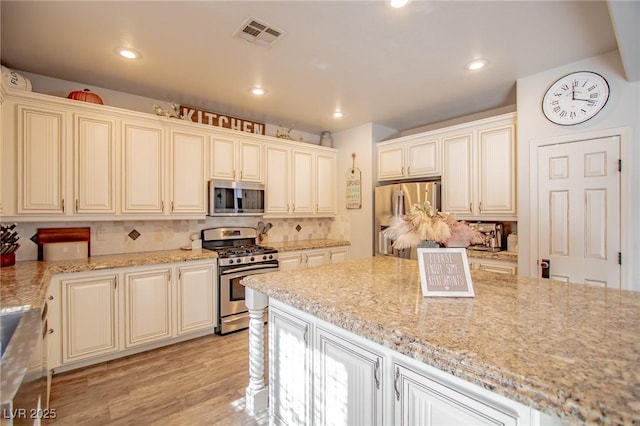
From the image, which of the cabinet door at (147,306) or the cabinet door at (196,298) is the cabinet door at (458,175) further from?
the cabinet door at (147,306)

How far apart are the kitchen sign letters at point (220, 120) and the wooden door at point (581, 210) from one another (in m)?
3.16

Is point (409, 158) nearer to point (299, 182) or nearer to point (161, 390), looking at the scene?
point (299, 182)

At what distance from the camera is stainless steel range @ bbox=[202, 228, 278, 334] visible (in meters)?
3.21

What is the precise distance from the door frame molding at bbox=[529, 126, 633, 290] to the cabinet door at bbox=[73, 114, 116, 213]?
386cm

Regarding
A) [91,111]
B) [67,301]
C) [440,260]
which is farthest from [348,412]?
[91,111]

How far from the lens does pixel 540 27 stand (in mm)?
2020

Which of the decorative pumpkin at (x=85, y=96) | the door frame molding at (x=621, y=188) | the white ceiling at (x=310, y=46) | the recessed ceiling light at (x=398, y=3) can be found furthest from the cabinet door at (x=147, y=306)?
the door frame molding at (x=621, y=188)

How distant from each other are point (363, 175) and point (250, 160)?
162 centimetres

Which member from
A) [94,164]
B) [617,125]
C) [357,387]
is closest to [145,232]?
[94,164]

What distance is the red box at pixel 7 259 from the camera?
7.53 feet

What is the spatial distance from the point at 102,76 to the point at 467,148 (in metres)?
3.70

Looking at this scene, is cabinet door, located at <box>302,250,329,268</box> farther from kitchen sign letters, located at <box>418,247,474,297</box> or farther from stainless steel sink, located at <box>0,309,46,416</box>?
stainless steel sink, located at <box>0,309,46,416</box>

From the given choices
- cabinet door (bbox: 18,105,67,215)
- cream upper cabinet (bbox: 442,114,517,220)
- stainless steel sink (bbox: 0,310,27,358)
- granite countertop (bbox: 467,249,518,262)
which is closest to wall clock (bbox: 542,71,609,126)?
cream upper cabinet (bbox: 442,114,517,220)

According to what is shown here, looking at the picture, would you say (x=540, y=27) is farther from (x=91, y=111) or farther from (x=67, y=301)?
(x=67, y=301)
